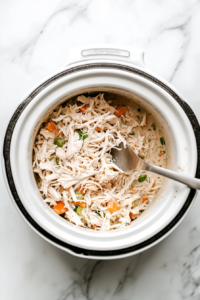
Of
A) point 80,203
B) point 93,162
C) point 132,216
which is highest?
point 93,162

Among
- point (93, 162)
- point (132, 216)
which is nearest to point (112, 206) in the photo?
point (132, 216)

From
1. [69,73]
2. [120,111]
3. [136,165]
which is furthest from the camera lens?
[120,111]

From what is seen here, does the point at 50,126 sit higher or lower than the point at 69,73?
lower

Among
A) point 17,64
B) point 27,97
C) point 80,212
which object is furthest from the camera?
point 17,64

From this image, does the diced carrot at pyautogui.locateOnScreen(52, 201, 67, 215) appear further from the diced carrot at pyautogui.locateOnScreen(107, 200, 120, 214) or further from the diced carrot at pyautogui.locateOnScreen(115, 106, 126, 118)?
the diced carrot at pyautogui.locateOnScreen(115, 106, 126, 118)

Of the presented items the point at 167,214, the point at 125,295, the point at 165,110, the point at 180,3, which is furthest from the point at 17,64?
the point at 125,295

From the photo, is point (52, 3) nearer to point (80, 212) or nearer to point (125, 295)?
point (80, 212)

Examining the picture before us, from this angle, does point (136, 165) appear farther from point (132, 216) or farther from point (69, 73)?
point (69, 73)
